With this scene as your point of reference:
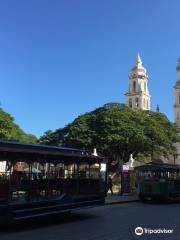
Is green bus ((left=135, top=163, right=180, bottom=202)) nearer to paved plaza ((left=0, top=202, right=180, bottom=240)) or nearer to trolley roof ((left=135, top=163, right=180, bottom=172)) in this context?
trolley roof ((left=135, top=163, right=180, bottom=172))

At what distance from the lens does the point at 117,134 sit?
58531 mm

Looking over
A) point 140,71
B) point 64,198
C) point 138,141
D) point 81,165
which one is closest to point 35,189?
point 64,198

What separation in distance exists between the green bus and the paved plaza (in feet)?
29.0

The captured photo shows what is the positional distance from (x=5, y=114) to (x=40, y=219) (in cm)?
4197

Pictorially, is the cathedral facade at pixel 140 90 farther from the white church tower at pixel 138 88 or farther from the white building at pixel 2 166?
the white building at pixel 2 166

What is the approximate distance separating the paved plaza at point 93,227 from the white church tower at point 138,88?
87.4 metres

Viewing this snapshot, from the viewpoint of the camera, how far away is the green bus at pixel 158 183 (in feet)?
95.1

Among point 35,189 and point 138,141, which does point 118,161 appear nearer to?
point 138,141

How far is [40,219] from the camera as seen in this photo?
17750mm

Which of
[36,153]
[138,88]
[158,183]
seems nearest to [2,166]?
[36,153]

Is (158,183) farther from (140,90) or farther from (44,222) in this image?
(140,90)

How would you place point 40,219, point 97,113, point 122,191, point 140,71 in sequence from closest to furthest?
point 40,219
point 122,191
point 97,113
point 140,71

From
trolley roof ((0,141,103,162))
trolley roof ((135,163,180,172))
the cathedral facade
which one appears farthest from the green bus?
the cathedral facade

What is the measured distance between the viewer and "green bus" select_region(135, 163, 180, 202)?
29000mm
